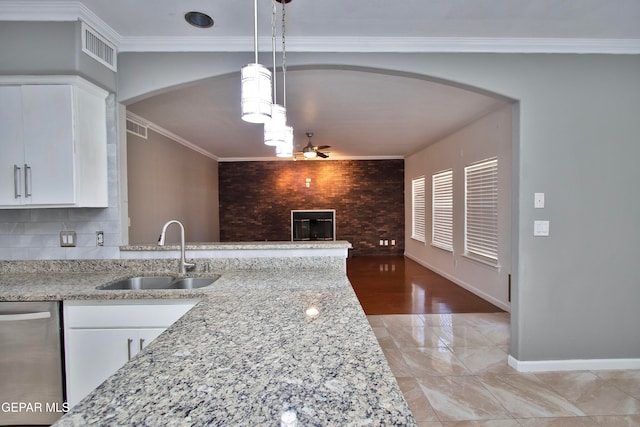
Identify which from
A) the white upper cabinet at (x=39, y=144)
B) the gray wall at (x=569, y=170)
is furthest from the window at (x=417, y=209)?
the white upper cabinet at (x=39, y=144)

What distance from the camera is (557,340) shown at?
2.55 m

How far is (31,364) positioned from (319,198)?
6.83m

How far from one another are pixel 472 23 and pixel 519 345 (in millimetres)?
2404

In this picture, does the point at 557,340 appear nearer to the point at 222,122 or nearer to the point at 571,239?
the point at 571,239

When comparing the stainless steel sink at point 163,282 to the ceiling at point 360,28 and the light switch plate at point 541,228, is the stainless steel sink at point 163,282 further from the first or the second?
the light switch plate at point 541,228

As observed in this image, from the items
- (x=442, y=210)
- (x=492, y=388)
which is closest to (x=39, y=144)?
(x=492, y=388)

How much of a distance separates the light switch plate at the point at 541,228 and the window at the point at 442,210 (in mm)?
A: 3217

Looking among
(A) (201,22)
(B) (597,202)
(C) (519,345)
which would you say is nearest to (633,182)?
(B) (597,202)

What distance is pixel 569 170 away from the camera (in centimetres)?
250

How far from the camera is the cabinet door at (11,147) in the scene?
2057 millimetres

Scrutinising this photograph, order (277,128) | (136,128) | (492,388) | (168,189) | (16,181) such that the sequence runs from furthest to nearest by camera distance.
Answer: (168,189), (136,128), (492,388), (16,181), (277,128)

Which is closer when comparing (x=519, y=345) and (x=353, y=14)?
(x=353, y=14)

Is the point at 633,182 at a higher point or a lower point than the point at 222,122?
lower

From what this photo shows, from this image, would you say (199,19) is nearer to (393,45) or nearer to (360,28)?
(360,28)
